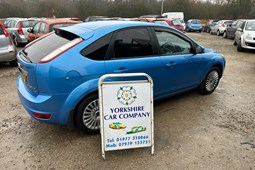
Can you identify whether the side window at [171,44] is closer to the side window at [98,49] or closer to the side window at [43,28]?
the side window at [98,49]

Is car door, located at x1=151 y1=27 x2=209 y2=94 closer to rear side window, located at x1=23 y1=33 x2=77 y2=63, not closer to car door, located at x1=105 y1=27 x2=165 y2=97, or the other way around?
car door, located at x1=105 y1=27 x2=165 y2=97

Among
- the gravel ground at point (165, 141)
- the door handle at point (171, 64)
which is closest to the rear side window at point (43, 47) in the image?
the gravel ground at point (165, 141)

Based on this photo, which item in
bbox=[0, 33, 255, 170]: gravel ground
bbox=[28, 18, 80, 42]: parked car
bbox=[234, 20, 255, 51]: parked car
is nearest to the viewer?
bbox=[0, 33, 255, 170]: gravel ground

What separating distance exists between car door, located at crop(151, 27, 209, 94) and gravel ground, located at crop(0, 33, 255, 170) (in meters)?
0.51

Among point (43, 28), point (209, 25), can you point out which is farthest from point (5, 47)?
point (209, 25)

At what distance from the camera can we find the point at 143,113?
2.70 m

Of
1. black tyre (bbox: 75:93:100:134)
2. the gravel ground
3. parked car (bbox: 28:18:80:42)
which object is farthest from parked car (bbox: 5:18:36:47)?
black tyre (bbox: 75:93:100:134)

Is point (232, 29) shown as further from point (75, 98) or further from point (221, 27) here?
point (75, 98)

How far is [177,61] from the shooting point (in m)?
3.73

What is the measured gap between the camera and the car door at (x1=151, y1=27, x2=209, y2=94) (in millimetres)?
3607

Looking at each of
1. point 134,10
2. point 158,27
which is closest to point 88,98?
point 158,27

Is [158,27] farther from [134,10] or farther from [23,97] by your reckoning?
[134,10]

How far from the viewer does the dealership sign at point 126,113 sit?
8.34 ft

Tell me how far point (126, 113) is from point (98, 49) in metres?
0.99
